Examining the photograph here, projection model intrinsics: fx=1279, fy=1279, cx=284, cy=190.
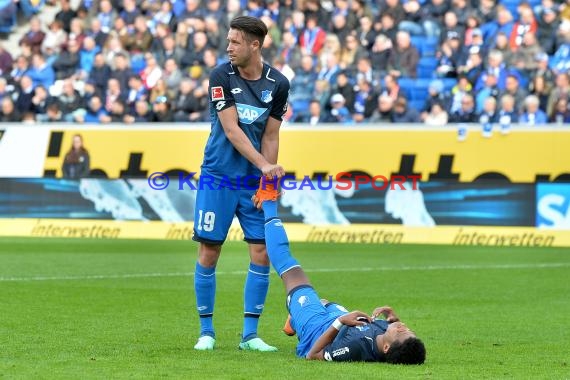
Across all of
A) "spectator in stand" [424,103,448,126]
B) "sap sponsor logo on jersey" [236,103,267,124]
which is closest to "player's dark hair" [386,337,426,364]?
"sap sponsor logo on jersey" [236,103,267,124]

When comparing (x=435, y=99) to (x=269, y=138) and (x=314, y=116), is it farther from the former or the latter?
(x=269, y=138)

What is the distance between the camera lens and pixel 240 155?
9.83m

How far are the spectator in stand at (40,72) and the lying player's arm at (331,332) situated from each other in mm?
21353

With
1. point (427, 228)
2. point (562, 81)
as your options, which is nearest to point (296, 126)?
point (427, 228)

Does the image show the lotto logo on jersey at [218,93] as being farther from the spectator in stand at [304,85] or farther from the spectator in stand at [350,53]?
the spectator in stand at [350,53]

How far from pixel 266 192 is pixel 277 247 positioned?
50 cm

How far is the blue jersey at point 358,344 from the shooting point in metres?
8.58

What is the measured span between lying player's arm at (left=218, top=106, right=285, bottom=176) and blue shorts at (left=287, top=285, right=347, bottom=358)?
1.03 meters

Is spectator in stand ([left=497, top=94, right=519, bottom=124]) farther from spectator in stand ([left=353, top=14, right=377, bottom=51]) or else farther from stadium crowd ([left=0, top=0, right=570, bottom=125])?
spectator in stand ([left=353, top=14, right=377, bottom=51])

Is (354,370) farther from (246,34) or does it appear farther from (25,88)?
(25,88)

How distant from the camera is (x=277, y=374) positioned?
324 inches

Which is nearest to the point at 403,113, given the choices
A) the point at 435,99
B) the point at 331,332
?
the point at 435,99

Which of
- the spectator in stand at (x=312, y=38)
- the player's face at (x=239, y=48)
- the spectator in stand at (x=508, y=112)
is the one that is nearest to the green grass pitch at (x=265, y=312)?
the player's face at (x=239, y=48)

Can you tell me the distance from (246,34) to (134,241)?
14264mm
